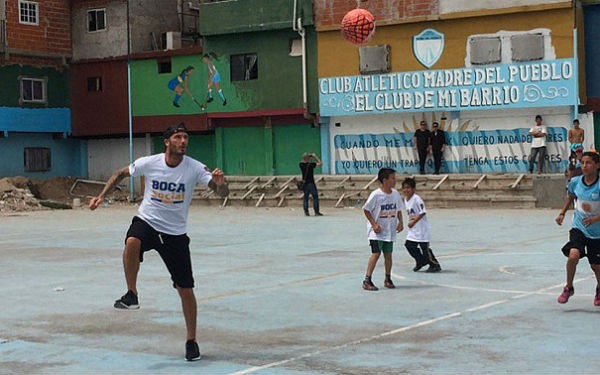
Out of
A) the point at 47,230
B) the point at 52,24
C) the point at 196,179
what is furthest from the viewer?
the point at 52,24

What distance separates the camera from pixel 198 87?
4369cm

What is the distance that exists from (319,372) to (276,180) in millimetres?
30309

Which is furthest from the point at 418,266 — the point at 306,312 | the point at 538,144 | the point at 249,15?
the point at 249,15

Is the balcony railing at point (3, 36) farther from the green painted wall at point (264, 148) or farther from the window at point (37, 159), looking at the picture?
the green painted wall at point (264, 148)

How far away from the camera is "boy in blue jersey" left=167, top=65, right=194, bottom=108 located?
4400 centimetres

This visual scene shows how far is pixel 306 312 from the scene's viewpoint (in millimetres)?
11750

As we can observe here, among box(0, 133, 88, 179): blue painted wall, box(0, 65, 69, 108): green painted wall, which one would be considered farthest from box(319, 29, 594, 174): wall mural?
box(0, 133, 88, 179): blue painted wall

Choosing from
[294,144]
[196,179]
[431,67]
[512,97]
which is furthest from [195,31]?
[196,179]

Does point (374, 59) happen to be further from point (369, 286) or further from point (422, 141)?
point (369, 286)

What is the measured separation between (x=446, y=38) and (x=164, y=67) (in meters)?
13.6

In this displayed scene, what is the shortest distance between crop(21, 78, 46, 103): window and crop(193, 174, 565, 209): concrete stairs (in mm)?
10893

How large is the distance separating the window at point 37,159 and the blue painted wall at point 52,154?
6.0 inches

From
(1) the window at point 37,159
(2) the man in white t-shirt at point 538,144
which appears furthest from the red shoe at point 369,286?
(1) the window at point 37,159

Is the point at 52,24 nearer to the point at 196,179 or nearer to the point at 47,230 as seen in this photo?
the point at 47,230
